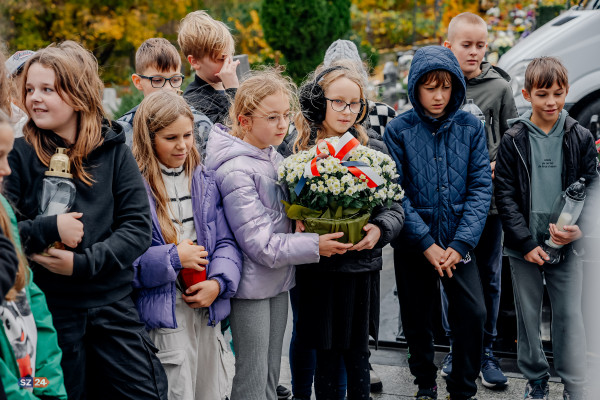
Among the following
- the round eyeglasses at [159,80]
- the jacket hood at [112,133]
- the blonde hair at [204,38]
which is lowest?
the jacket hood at [112,133]

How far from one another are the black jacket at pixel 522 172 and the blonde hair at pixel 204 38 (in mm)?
1855

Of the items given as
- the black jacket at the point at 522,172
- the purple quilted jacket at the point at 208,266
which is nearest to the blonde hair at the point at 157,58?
the purple quilted jacket at the point at 208,266

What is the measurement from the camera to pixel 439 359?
4.54 metres

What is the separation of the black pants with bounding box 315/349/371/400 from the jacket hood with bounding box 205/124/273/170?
112 centimetres

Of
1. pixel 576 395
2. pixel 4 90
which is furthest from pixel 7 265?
pixel 576 395

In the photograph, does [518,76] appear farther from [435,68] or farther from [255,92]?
[255,92]

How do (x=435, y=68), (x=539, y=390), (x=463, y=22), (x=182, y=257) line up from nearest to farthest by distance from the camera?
(x=182, y=257)
(x=435, y=68)
(x=539, y=390)
(x=463, y=22)

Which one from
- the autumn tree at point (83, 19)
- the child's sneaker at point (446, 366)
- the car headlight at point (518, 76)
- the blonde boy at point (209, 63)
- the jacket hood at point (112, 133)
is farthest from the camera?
the autumn tree at point (83, 19)

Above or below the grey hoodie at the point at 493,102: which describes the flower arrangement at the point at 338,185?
below

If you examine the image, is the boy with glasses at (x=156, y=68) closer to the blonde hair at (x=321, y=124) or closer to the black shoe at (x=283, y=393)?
the blonde hair at (x=321, y=124)

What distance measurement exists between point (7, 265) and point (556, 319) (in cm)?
299

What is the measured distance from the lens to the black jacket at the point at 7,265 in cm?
193

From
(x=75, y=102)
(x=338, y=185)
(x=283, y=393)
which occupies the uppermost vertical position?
(x=75, y=102)

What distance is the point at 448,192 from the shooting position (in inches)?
146
